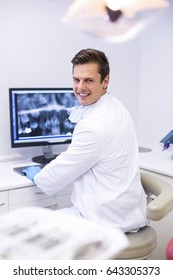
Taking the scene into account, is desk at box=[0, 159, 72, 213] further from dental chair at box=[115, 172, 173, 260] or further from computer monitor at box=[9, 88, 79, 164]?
dental chair at box=[115, 172, 173, 260]

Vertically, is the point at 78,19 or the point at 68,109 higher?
the point at 78,19

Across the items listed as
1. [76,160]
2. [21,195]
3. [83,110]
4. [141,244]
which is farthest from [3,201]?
[141,244]

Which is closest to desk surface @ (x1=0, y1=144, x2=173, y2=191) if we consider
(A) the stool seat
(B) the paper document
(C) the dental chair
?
(C) the dental chair

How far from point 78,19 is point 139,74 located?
2.50 feet

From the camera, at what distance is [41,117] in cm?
190

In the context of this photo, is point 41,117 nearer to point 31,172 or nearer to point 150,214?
point 31,172

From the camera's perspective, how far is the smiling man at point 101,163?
1.29 meters

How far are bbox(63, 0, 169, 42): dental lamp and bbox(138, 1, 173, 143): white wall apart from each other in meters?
0.28

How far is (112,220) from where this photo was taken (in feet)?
A: 4.33

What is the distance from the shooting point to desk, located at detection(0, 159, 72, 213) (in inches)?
59.5

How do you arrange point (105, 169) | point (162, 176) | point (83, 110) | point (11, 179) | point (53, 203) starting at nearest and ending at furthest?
1. point (105, 169)
2. point (83, 110)
3. point (11, 179)
4. point (53, 203)
5. point (162, 176)

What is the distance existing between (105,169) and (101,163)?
0.10ft

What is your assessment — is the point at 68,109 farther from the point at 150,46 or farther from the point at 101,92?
the point at 150,46

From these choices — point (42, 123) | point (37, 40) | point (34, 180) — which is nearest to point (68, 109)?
point (42, 123)
